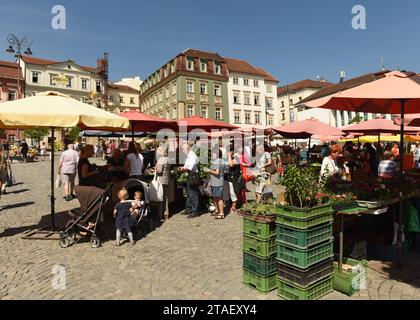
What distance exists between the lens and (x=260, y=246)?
4215 mm

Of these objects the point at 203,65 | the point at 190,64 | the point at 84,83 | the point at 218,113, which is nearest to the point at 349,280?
the point at 190,64

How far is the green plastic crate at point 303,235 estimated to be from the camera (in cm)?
380

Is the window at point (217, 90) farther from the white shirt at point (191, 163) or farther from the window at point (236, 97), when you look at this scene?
the white shirt at point (191, 163)

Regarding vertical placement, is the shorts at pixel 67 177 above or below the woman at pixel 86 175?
below

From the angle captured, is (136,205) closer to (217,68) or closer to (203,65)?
(203,65)

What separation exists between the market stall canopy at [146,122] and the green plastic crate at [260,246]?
5.27m

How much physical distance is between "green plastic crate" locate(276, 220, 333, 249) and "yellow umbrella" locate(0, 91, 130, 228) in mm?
3843

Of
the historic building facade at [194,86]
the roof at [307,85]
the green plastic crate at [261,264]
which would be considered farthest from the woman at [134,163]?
the roof at [307,85]

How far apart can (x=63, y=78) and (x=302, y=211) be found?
63.7 m

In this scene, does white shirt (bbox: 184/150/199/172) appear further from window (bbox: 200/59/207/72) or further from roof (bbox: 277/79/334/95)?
roof (bbox: 277/79/334/95)

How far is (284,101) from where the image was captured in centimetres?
7838

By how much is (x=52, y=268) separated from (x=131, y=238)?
4.96 ft

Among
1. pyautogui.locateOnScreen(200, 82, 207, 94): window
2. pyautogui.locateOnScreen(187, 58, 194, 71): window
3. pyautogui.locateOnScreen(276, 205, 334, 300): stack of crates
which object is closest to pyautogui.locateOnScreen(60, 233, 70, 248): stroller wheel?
pyautogui.locateOnScreen(276, 205, 334, 300): stack of crates
